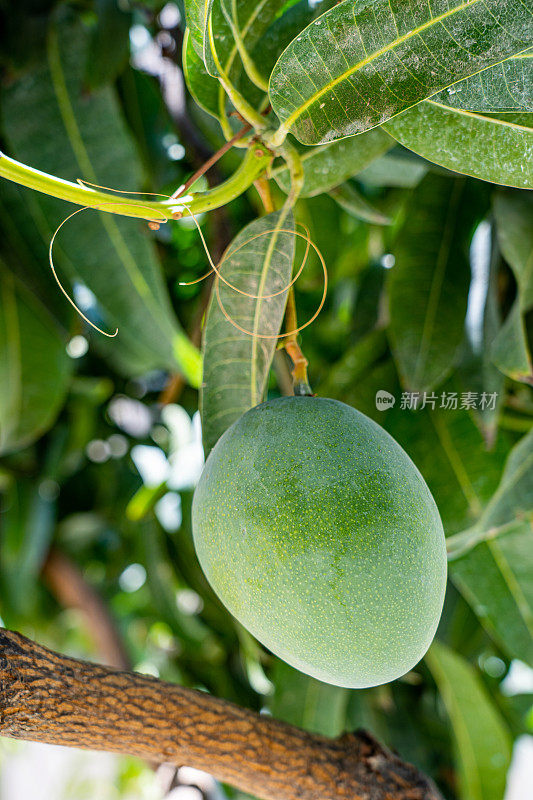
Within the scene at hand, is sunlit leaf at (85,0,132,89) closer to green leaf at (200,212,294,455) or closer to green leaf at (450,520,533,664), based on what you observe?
green leaf at (200,212,294,455)

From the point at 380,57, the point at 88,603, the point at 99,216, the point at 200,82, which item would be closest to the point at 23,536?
the point at 88,603

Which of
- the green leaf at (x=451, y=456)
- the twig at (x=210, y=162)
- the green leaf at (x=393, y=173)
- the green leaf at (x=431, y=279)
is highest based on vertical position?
the twig at (x=210, y=162)

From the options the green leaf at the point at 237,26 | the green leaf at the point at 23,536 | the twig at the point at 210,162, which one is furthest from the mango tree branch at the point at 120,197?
the green leaf at the point at 23,536

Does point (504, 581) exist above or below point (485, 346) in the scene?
below

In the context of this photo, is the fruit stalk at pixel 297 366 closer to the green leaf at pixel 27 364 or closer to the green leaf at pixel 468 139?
the green leaf at pixel 468 139

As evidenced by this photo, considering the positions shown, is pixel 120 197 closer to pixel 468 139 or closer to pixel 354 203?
pixel 468 139

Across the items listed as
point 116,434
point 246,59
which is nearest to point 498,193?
point 246,59
